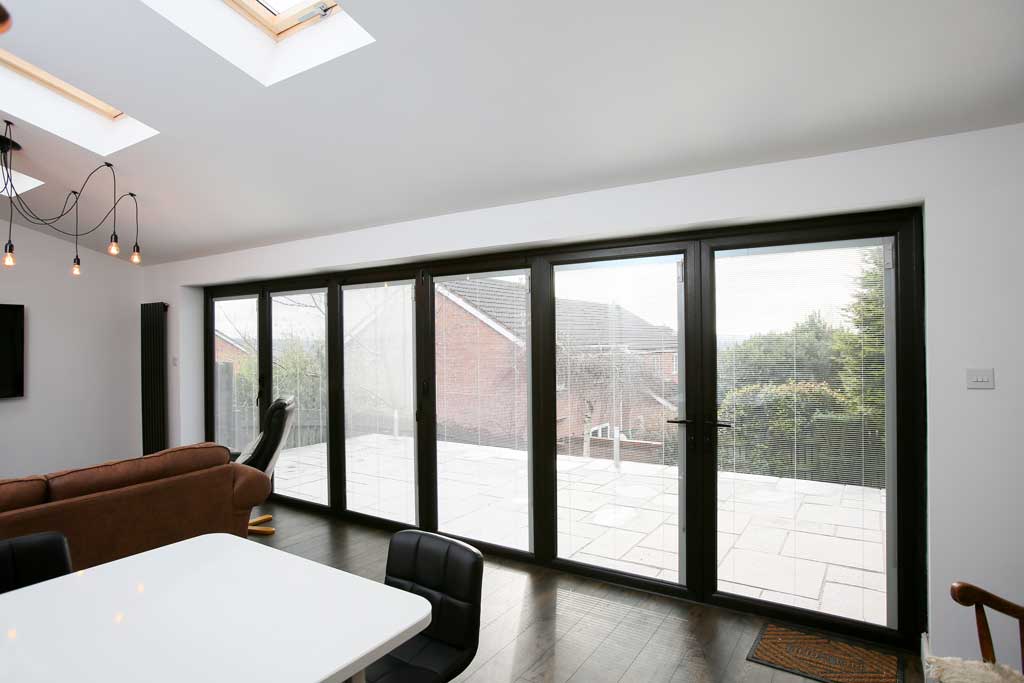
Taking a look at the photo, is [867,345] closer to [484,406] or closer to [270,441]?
[484,406]

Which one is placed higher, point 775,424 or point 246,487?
point 775,424

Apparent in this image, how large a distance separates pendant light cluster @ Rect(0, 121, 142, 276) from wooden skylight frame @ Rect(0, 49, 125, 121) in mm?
344

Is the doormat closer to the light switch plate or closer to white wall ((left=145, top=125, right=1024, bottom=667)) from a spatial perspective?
white wall ((left=145, top=125, right=1024, bottom=667))

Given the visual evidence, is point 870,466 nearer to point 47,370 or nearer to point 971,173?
point 971,173

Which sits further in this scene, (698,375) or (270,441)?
(270,441)

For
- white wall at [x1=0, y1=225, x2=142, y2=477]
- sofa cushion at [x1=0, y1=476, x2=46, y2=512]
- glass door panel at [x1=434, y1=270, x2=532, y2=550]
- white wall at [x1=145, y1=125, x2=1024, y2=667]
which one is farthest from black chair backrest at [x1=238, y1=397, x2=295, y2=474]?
white wall at [x1=145, y1=125, x2=1024, y2=667]

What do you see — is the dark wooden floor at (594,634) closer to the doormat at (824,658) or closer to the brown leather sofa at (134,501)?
the doormat at (824,658)

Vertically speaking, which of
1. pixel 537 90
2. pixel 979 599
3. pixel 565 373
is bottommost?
pixel 979 599

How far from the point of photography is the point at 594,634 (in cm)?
280

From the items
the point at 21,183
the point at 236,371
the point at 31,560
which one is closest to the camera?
the point at 31,560

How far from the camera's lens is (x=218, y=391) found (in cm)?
595

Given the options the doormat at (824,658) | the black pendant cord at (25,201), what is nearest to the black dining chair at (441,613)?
the doormat at (824,658)

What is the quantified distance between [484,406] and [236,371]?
3.20 m

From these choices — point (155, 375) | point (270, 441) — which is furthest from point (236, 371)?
point (270, 441)
